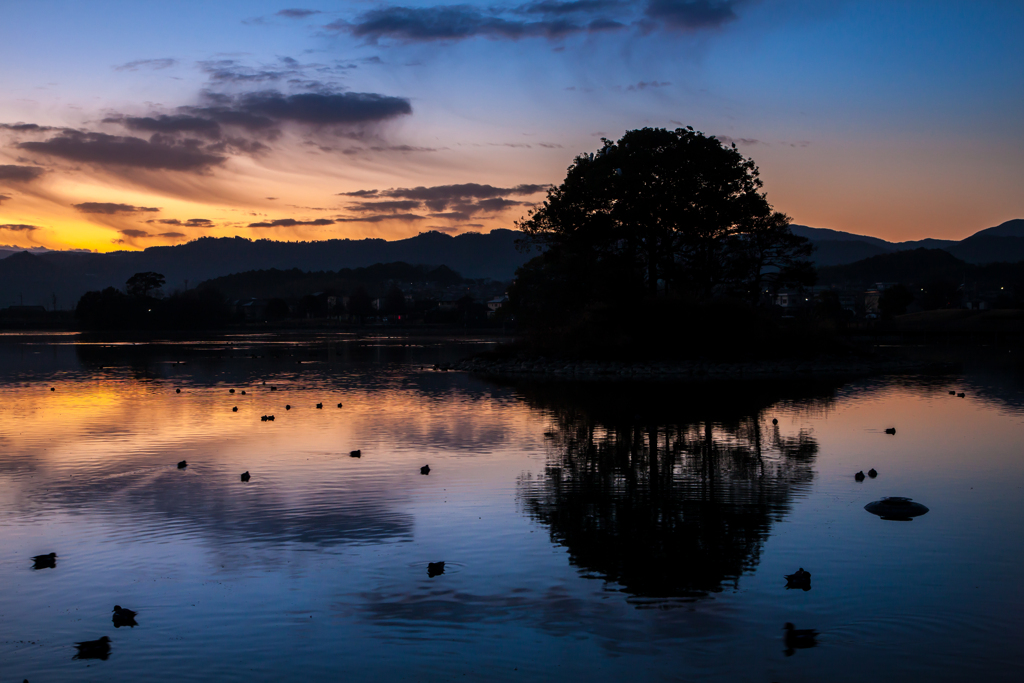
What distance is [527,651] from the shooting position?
7828mm

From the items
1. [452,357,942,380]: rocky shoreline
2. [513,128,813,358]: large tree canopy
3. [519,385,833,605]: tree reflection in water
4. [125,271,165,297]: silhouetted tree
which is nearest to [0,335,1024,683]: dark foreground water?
[519,385,833,605]: tree reflection in water

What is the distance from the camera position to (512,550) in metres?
11.2

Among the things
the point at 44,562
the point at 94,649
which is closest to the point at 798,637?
the point at 94,649

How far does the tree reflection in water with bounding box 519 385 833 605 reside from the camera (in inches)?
412

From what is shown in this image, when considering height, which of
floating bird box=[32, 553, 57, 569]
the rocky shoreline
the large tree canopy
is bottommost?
floating bird box=[32, 553, 57, 569]

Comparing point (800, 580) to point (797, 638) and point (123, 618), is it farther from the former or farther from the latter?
point (123, 618)

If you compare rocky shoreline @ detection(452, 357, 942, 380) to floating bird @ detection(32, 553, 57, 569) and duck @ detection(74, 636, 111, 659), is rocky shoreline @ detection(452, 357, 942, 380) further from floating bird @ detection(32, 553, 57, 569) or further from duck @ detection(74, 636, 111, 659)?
duck @ detection(74, 636, 111, 659)

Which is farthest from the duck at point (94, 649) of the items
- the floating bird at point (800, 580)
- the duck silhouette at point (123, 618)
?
the floating bird at point (800, 580)

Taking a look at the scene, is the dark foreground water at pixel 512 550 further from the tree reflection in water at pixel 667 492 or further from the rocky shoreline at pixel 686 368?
the rocky shoreline at pixel 686 368

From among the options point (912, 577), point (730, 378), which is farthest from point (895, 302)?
point (912, 577)

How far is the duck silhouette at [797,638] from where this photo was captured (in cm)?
792

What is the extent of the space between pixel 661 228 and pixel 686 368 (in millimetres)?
13231

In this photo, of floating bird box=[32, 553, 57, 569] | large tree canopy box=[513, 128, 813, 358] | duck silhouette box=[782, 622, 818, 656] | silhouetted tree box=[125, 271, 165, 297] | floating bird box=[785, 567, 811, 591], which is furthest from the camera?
silhouetted tree box=[125, 271, 165, 297]

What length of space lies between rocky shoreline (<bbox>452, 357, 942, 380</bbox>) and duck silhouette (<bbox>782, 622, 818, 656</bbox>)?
3476cm
